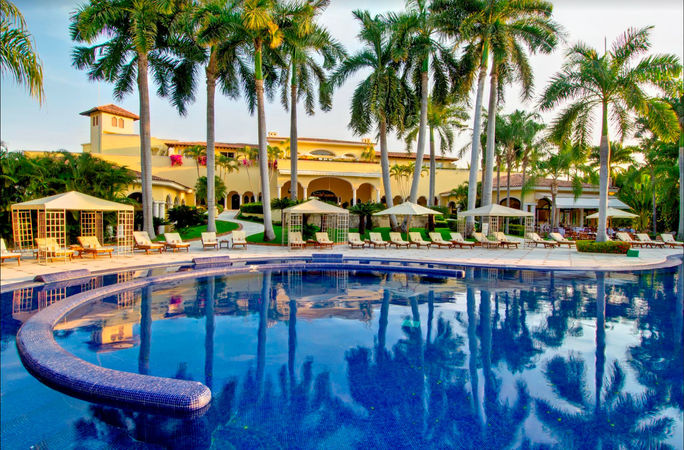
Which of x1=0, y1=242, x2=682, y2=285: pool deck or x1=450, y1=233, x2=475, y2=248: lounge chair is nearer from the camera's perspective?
x1=0, y1=242, x2=682, y2=285: pool deck

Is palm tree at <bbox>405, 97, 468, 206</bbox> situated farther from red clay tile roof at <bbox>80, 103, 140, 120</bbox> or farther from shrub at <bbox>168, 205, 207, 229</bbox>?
red clay tile roof at <bbox>80, 103, 140, 120</bbox>

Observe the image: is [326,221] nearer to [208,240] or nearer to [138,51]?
[208,240]

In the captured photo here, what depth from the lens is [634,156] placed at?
3122 cm

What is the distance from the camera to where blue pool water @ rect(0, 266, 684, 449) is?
12.5ft

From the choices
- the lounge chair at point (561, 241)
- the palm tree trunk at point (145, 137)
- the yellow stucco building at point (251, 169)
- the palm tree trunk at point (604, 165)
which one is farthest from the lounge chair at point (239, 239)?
the yellow stucco building at point (251, 169)

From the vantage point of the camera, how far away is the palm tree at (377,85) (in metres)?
22.4

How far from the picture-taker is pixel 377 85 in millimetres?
22281

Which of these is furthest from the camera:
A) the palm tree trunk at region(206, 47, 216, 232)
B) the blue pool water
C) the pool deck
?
the palm tree trunk at region(206, 47, 216, 232)

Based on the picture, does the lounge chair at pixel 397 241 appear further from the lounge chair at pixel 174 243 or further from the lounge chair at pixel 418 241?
the lounge chair at pixel 174 243

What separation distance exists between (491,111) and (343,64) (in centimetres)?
870

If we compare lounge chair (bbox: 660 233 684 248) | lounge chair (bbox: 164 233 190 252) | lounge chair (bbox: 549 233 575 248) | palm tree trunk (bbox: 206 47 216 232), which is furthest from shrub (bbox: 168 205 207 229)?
lounge chair (bbox: 660 233 684 248)

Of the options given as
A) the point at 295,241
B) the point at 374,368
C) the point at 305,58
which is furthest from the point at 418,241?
the point at 374,368

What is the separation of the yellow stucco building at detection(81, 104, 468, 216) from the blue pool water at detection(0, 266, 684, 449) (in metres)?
27.6

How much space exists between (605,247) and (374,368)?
1719 centimetres
